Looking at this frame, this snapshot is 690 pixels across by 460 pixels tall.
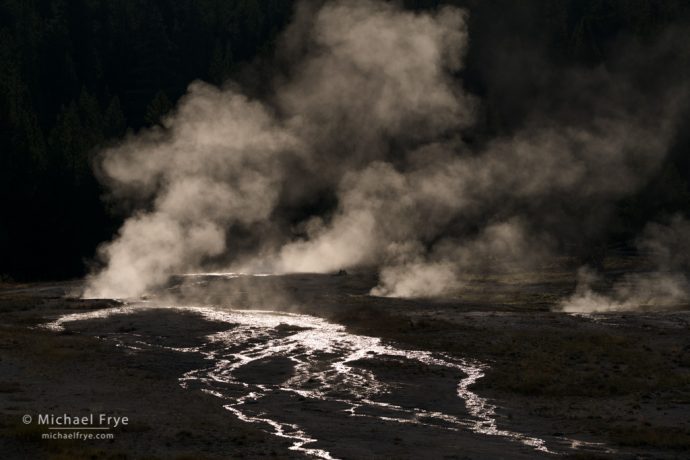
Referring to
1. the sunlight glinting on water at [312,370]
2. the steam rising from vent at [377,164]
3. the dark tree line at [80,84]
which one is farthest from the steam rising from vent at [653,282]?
the dark tree line at [80,84]

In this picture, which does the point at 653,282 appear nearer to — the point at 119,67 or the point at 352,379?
the point at 352,379

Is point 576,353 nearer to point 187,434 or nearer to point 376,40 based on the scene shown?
point 187,434

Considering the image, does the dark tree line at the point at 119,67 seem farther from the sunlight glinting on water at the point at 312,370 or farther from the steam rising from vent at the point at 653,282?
the sunlight glinting on water at the point at 312,370

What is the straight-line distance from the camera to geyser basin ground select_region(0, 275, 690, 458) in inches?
722

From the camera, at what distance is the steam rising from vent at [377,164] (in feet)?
224

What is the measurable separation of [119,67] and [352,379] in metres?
101

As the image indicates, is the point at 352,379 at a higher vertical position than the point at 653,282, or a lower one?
lower

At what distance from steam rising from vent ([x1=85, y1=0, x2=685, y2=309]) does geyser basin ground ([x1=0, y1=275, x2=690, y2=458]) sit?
68.9ft

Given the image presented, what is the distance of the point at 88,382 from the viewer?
23.6m

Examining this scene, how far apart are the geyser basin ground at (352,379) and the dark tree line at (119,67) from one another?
102 feet

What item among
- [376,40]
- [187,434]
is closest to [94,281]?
[187,434]

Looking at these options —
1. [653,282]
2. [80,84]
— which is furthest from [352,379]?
[80,84]

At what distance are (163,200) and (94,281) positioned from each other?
11401 millimetres

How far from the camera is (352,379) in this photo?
83.1ft
